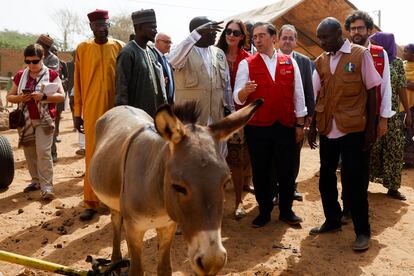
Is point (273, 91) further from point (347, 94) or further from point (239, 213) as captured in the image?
point (239, 213)

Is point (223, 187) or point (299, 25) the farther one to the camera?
point (299, 25)

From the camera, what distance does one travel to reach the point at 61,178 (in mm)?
7336

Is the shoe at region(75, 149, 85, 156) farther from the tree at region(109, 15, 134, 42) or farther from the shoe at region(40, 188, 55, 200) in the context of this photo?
the tree at region(109, 15, 134, 42)

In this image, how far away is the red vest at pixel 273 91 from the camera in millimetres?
4664

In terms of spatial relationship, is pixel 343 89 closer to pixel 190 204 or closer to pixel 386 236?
pixel 386 236

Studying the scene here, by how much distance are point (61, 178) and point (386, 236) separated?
17.0 feet

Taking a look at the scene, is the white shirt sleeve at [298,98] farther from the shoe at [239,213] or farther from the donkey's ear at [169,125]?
the donkey's ear at [169,125]

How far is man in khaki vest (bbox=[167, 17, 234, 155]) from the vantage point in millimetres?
4750

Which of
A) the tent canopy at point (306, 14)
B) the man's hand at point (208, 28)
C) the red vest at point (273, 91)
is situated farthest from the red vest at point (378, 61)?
the tent canopy at point (306, 14)

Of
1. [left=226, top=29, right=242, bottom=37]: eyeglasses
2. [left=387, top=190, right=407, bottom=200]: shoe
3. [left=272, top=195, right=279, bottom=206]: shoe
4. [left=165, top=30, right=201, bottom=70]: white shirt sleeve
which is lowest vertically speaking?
[left=387, top=190, right=407, bottom=200]: shoe

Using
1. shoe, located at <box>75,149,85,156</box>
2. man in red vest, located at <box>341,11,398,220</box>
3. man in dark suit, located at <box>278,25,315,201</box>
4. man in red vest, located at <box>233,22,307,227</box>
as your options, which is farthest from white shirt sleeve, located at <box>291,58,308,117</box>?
shoe, located at <box>75,149,85,156</box>

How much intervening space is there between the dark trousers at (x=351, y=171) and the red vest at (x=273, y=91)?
0.52 meters

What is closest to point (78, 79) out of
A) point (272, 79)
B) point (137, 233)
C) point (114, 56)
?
point (114, 56)

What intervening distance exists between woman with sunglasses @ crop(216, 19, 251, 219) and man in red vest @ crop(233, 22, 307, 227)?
1.10 ft
